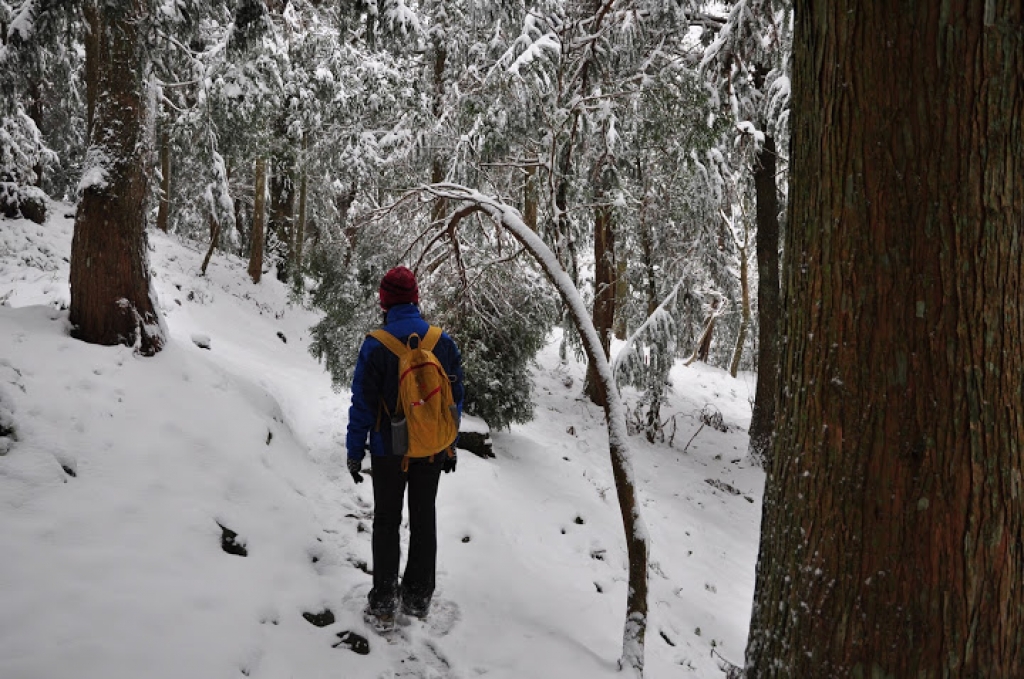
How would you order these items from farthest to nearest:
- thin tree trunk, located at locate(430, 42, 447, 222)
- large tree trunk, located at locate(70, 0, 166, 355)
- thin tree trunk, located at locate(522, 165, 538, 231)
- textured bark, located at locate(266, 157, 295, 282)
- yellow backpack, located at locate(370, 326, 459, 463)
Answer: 1. textured bark, located at locate(266, 157, 295, 282)
2. thin tree trunk, located at locate(430, 42, 447, 222)
3. thin tree trunk, located at locate(522, 165, 538, 231)
4. large tree trunk, located at locate(70, 0, 166, 355)
5. yellow backpack, located at locate(370, 326, 459, 463)

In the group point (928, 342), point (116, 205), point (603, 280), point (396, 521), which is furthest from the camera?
point (603, 280)

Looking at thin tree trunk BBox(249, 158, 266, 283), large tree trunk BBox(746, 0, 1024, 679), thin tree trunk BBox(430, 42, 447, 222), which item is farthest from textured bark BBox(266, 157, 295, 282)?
large tree trunk BBox(746, 0, 1024, 679)

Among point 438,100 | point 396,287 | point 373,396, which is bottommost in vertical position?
→ point 373,396

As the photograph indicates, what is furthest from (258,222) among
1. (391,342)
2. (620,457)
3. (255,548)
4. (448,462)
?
(620,457)

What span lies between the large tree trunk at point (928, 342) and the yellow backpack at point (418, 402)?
2.24 meters

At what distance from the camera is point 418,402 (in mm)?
3523

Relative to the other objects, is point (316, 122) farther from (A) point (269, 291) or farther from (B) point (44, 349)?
(B) point (44, 349)

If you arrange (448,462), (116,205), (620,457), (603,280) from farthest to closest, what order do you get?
(603,280), (116,205), (620,457), (448,462)

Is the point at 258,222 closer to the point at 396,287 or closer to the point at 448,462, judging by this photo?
the point at 396,287

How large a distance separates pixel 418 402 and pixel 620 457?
143 centimetres

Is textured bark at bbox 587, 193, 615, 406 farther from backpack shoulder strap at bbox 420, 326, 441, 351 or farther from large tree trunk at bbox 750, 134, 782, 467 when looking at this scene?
backpack shoulder strap at bbox 420, 326, 441, 351

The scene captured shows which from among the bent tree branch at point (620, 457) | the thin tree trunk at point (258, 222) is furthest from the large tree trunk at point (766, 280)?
the thin tree trunk at point (258, 222)

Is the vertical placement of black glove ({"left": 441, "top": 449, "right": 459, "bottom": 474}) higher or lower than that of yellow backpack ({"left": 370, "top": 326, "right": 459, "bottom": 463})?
lower

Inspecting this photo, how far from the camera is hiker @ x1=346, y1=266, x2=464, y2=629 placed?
3.57 metres
